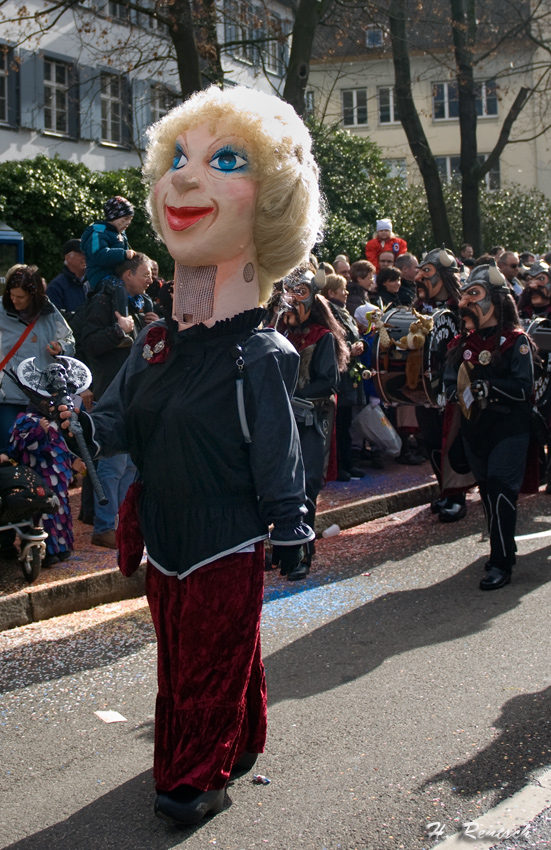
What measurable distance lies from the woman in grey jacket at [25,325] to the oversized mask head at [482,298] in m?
2.61

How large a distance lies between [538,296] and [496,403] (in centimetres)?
297

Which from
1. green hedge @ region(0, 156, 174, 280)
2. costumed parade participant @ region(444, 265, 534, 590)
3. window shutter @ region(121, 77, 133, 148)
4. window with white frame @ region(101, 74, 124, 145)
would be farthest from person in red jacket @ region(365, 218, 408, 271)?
window with white frame @ region(101, 74, 124, 145)

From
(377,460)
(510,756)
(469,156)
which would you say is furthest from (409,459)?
(469,156)

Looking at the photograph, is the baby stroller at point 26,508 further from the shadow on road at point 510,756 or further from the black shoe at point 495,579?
the shadow on road at point 510,756

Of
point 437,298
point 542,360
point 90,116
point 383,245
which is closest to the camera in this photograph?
point 542,360

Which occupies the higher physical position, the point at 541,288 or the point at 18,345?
the point at 541,288

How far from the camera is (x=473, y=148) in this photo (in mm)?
19297

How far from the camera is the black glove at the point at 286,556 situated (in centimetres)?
354

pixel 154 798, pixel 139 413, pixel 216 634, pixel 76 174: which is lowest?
pixel 154 798

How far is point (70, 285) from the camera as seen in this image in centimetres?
912

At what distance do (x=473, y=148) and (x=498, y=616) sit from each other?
1486cm

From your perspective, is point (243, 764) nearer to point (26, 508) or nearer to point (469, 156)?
point (26, 508)

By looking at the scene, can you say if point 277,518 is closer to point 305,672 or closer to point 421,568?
point 305,672

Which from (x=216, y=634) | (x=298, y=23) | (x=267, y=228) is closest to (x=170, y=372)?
(x=267, y=228)
